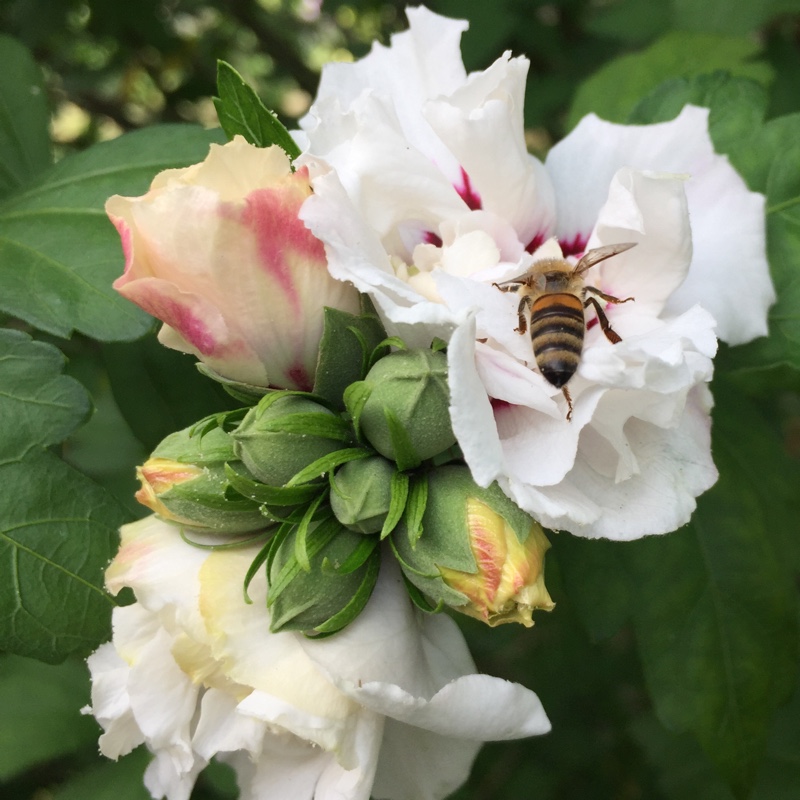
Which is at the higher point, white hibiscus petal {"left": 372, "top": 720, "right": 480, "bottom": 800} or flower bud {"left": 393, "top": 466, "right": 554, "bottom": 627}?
flower bud {"left": 393, "top": 466, "right": 554, "bottom": 627}

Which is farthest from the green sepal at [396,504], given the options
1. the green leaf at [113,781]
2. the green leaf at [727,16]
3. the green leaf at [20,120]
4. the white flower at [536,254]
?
the green leaf at [727,16]

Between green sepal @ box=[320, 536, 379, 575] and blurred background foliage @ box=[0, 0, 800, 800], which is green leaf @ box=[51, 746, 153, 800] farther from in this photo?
green sepal @ box=[320, 536, 379, 575]

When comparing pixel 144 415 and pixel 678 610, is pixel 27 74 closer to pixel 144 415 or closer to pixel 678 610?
pixel 144 415

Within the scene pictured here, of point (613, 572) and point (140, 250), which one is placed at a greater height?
point (140, 250)

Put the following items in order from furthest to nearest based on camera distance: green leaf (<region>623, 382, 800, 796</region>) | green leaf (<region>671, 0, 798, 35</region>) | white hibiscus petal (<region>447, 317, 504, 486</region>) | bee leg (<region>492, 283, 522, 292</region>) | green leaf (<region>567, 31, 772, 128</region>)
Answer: green leaf (<region>671, 0, 798, 35</region>) < green leaf (<region>567, 31, 772, 128</region>) < green leaf (<region>623, 382, 800, 796</region>) < bee leg (<region>492, 283, 522, 292</region>) < white hibiscus petal (<region>447, 317, 504, 486</region>)

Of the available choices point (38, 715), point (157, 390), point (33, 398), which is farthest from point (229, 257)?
point (38, 715)

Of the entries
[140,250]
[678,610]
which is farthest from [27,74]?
[678,610]

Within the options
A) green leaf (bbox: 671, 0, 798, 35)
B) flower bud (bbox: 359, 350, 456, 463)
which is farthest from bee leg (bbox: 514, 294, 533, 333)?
green leaf (bbox: 671, 0, 798, 35)
